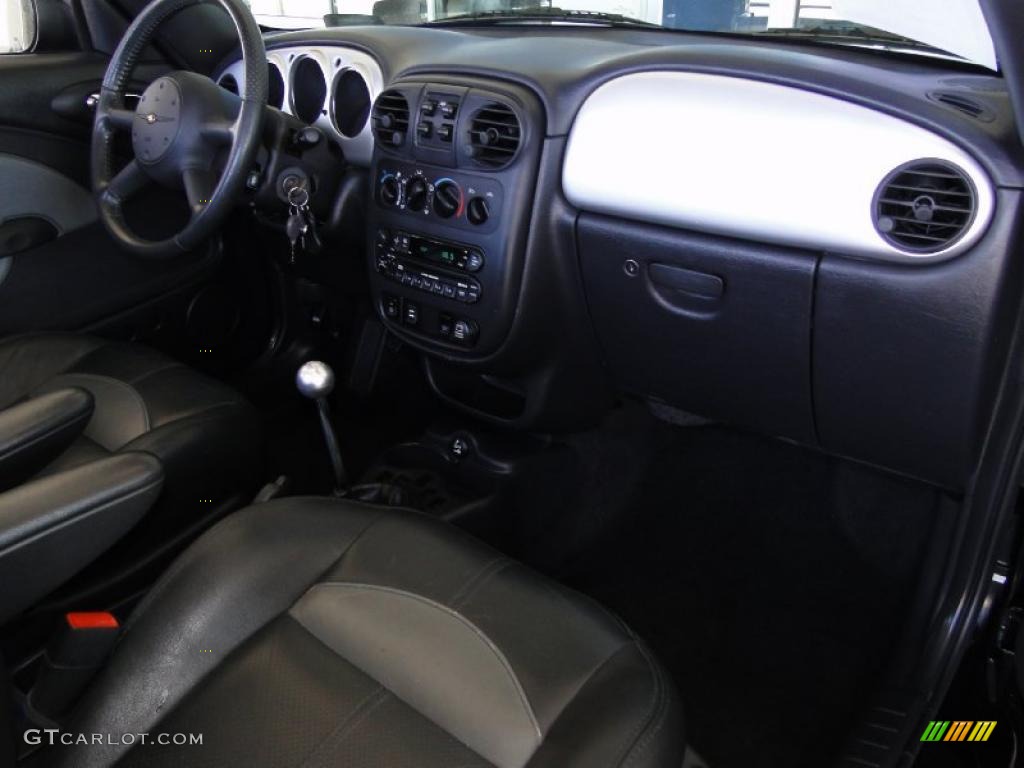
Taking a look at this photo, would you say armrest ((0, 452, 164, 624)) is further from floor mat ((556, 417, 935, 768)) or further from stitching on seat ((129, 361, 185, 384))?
floor mat ((556, 417, 935, 768))

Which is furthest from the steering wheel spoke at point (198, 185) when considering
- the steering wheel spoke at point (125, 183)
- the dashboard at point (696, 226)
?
the dashboard at point (696, 226)

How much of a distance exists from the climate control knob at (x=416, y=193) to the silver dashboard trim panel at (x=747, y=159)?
291mm

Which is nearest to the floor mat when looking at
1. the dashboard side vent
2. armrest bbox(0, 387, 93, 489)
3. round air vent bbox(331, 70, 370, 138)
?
the dashboard side vent

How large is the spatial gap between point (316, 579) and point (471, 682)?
0.25 meters

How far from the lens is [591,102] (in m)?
→ 1.30

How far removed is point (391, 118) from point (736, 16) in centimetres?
66

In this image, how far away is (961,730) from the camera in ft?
4.48

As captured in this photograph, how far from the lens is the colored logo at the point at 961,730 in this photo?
4.39ft

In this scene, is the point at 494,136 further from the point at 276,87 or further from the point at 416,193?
the point at 276,87

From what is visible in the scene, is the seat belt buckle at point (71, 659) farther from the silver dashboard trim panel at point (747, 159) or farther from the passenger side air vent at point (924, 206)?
the passenger side air vent at point (924, 206)

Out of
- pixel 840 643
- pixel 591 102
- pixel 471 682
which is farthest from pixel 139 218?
pixel 840 643

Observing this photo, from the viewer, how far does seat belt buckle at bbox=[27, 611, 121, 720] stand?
3.20ft

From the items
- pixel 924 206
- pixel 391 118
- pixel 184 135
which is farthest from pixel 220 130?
pixel 924 206

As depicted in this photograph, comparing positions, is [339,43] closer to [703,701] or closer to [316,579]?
[316,579]
